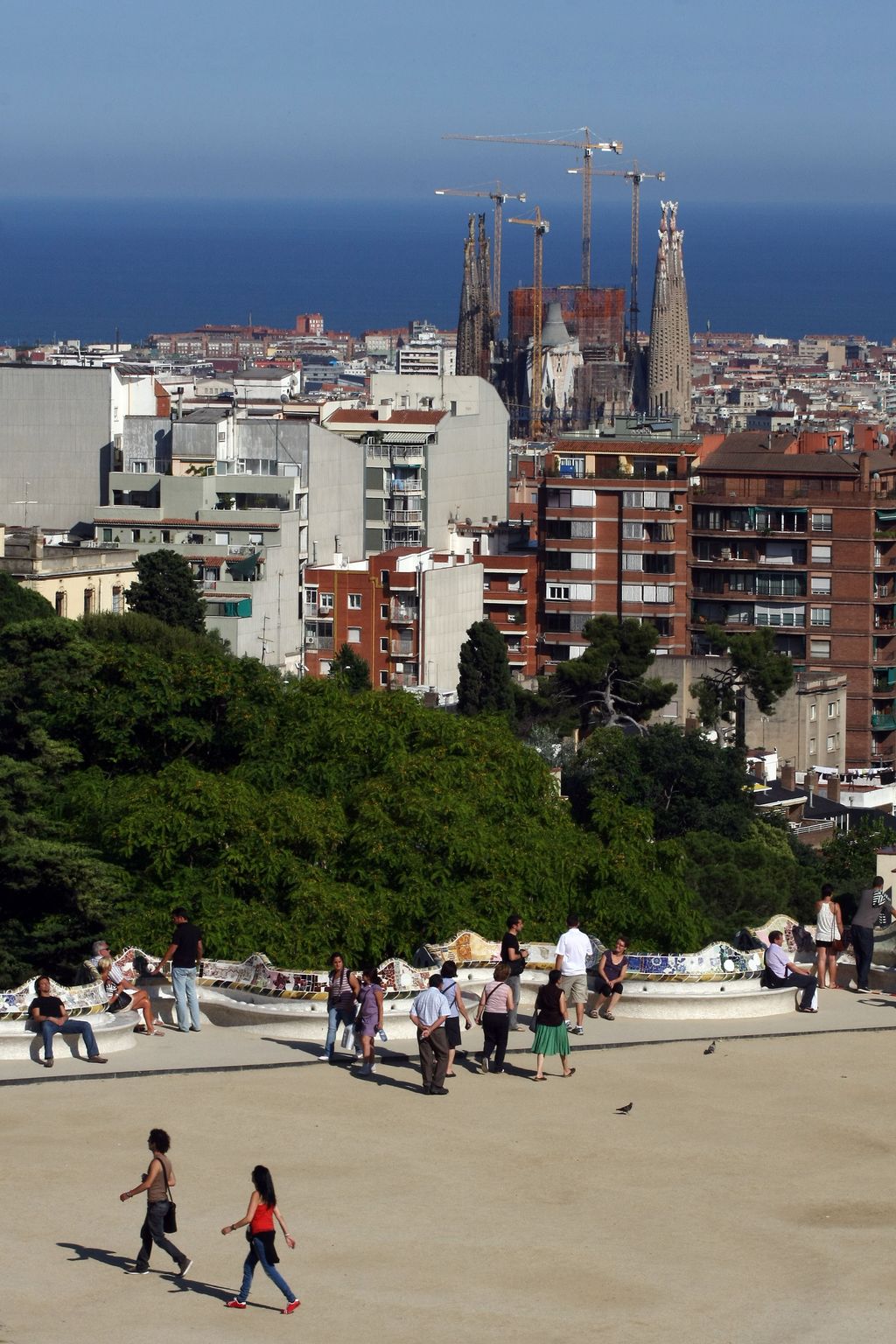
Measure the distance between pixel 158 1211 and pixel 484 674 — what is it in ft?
167

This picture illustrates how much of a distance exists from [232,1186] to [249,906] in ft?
21.3

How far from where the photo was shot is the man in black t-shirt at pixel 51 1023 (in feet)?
55.3

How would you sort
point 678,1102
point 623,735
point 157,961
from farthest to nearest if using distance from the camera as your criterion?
point 623,735 < point 157,961 < point 678,1102

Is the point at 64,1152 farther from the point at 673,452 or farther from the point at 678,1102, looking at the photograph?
the point at 673,452

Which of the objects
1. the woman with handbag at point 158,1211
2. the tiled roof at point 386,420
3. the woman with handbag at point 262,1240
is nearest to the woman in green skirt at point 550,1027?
the woman with handbag at point 158,1211

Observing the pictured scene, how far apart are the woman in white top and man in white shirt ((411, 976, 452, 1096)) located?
3919mm

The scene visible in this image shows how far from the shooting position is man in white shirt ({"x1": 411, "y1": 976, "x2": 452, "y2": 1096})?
54.0 feet

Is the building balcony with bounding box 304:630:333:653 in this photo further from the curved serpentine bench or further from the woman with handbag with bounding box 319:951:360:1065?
the woman with handbag with bounding box 319:951:360:1065

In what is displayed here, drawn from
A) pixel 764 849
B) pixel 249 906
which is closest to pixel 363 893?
pixel 249 906

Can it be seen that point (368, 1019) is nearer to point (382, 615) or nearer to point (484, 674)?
point (484, 674)

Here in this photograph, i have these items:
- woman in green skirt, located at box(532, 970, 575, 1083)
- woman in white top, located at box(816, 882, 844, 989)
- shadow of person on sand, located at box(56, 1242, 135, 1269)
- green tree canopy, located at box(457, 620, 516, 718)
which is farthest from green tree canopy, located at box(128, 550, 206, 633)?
shadow of person on sand, located at box(56, 1242, 135, 1269)

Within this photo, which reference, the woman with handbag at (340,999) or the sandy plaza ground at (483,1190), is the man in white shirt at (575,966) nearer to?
the sandy plaza ground at (483,1190)

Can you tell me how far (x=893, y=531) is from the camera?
248ft

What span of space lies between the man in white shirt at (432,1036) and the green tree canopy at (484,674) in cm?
4633
